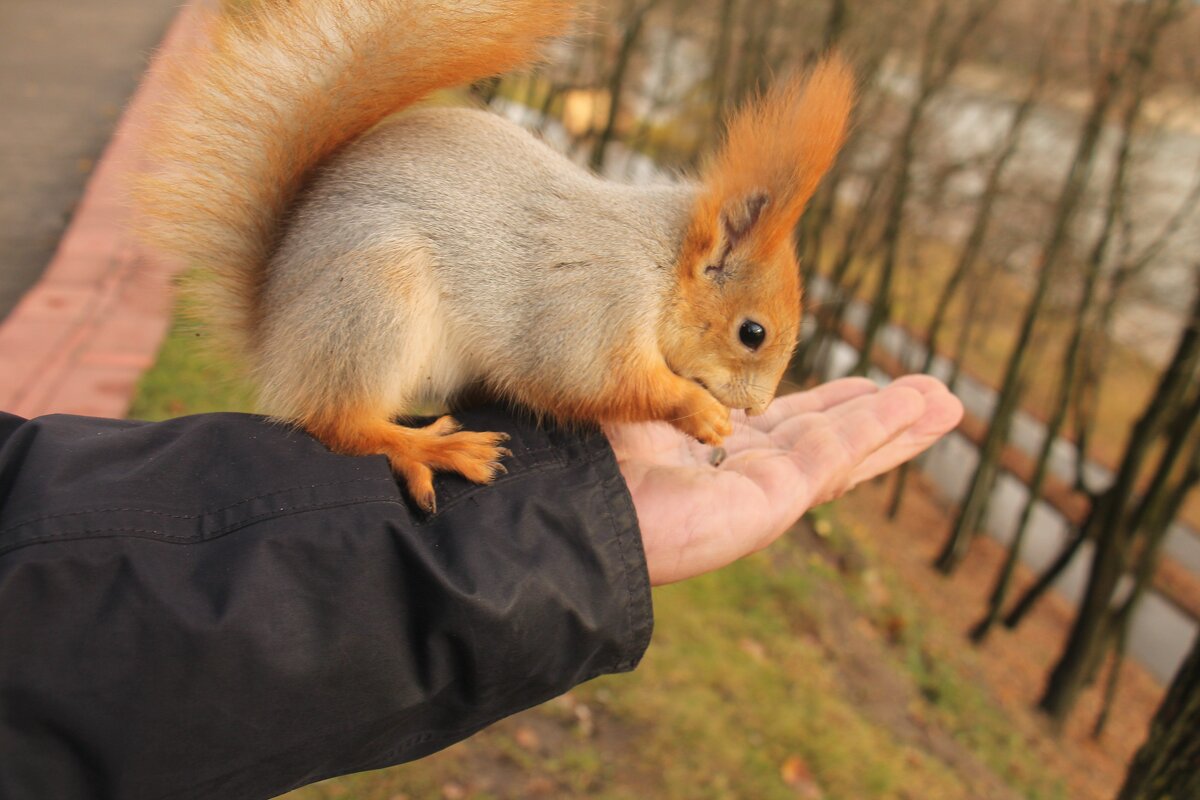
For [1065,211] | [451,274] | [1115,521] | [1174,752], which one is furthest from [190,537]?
[1065,211]

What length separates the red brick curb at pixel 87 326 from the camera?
132 inches

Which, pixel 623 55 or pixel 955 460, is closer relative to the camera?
pixel 623 55

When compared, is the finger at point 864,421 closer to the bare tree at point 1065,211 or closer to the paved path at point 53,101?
the paved path at point 53,101

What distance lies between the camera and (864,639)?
20.5ft

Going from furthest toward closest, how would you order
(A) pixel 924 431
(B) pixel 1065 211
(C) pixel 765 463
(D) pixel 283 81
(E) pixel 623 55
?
(E) pixel 623 55 < (B) pixel 1065 211 < (A) pixel 924 431 < (C) pixel 765 463 < (D) pixel 283 81

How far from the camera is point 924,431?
2.34 metres

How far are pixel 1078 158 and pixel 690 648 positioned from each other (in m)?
7.73

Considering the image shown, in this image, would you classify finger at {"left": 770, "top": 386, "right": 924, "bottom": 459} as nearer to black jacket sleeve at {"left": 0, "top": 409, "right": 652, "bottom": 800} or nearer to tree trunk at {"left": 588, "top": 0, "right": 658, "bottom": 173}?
black jacket sleeve at {"left": 0, "top": 409, "right": 652, "bottom": 800}

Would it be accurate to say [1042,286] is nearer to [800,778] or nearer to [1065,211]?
[1065,211]

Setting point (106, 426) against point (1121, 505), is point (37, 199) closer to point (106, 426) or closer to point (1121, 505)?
point (106, 426)

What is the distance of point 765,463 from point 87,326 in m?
3.36

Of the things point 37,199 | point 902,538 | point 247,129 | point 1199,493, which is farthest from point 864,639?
point 1199,493

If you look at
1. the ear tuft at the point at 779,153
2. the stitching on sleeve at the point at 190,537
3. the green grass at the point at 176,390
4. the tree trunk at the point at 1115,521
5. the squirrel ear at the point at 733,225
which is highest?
the ear tuft at the point at 779,153

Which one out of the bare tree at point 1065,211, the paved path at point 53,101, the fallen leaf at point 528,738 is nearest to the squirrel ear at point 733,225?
the fallen leaf at point 528,738
